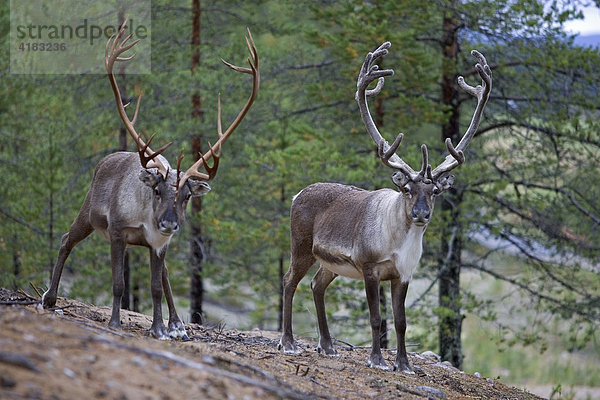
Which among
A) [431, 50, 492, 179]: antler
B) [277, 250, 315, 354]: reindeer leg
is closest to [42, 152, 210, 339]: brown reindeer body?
[277, 250, 315, 354]: reindeer leg

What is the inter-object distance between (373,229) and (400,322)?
39.8 inches

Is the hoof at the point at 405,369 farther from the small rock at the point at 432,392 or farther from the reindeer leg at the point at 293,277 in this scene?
the reindeer leg at the point at 293,277

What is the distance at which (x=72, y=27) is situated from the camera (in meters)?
15.4

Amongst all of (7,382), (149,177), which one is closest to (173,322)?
(149,177)

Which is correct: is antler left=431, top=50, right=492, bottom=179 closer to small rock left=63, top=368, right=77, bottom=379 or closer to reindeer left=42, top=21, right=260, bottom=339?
reindeer left=42, top=21, right=260, bottom=339

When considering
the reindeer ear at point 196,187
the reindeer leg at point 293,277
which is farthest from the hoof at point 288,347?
the reindeer ear at point 196,187

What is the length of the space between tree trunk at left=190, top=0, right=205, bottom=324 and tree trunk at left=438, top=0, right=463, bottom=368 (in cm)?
482

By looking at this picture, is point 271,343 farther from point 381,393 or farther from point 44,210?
point 44,210

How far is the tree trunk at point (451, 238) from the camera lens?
1378 centimetres

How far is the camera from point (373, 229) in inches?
328

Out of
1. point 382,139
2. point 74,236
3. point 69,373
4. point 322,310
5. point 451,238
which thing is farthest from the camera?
point 451,238

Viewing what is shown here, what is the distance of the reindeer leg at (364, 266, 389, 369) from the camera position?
8203 mm

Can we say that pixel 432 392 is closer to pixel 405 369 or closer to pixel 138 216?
Answer: pixel 405 369

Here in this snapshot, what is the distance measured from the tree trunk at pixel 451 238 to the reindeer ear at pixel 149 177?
7.02m
